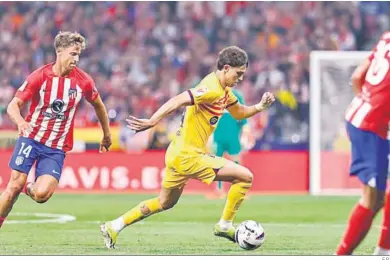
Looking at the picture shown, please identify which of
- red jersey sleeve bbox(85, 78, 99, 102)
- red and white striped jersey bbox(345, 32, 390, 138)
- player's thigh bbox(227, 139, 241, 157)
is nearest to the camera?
red and white striped jersey bbox(345, 32, 390, 138)

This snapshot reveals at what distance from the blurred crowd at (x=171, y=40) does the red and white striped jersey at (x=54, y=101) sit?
12.5 metres

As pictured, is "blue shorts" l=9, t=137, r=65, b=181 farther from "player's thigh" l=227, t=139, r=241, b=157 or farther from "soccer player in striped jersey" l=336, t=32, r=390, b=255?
"player's thigh" l=227, t=139, r=241, b=157

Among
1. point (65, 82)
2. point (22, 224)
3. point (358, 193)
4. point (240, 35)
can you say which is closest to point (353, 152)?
point (65, 82)

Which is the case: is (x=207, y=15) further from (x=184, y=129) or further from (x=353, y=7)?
(x=184, y=129)

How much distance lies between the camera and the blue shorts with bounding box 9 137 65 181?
974cm

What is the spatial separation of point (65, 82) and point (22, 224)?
3.35 meters

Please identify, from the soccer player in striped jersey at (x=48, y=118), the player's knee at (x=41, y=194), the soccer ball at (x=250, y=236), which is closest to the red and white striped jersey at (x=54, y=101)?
the soccer player in striped jersey at (x=48, y=118)

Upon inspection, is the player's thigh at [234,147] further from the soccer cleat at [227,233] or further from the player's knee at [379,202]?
the player's knee at [379,202]

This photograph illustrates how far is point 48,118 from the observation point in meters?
9.84

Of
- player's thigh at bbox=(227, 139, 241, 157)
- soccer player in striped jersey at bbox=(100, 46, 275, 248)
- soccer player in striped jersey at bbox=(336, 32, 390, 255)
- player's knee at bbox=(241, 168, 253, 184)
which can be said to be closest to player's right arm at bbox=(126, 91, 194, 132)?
soccer player in striped jersey at bbox=(100, 46, 275, 248)

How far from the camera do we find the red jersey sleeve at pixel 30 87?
9.55 meters

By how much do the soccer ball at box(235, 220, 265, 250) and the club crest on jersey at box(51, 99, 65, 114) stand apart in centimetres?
211

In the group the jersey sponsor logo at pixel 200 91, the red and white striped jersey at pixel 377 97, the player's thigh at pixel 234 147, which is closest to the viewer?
the red and white striped jersey at pixel 377 97

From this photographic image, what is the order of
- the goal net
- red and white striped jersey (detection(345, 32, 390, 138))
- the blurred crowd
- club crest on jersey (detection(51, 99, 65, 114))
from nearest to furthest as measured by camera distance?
red and white striped jersey (detection(345, 32, 390, 138)), club crest on jersey (detection(51, 99, 65, 114)), the goal net, the blurred crowd
